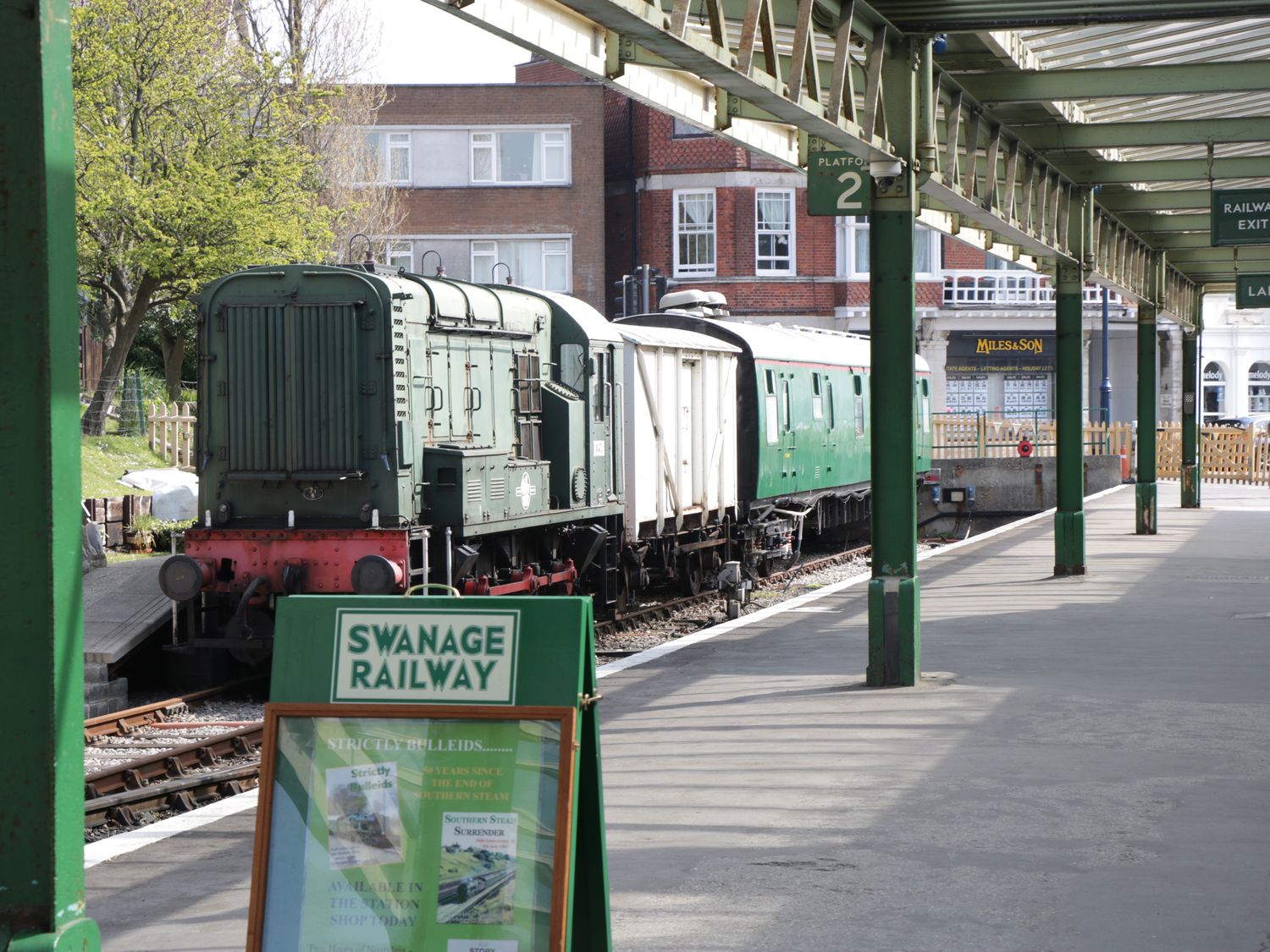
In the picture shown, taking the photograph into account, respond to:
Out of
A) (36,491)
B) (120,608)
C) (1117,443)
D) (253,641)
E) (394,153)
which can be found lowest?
(253,641)

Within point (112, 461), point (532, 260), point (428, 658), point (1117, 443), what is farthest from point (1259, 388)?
point (428, 658)

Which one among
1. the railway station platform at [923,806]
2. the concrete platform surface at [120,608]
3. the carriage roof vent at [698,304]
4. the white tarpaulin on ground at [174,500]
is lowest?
the railway station platform at [923,806]

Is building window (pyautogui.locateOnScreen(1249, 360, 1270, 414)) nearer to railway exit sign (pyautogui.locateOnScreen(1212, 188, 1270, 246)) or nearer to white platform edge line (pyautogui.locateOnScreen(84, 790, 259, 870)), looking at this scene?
railway exit sign (pyautogui.locateOnScreen(1212, 188, 1270, 246))

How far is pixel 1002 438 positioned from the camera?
4328cm

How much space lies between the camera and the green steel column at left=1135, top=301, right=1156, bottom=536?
25797mm

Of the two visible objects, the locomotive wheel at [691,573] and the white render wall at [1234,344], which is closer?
the locomotive wheel at [691,573]

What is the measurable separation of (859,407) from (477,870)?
2530 cm

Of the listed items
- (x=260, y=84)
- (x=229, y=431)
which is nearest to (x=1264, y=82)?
(x=229, y=431)

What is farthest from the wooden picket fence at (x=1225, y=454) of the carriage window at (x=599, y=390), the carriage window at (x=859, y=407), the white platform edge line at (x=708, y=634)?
the carriage window at (x=599, y=390)

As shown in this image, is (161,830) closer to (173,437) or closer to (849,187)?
(849,187)

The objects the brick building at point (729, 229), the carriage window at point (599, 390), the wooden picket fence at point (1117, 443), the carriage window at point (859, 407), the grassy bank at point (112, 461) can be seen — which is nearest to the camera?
the carriage window at point (599, 390)

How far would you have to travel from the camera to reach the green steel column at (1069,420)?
1931cm

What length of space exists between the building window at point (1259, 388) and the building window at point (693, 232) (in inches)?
864

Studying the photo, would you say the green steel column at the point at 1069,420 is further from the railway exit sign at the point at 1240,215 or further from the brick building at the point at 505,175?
the brick building at the point at 505,175
